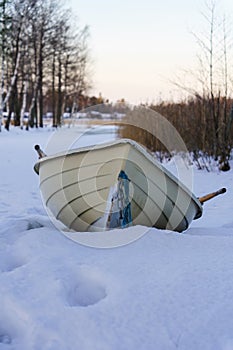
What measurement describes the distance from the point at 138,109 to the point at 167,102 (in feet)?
3.33

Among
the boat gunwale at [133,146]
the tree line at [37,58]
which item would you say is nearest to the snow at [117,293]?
the boat gunwale at [133,146]

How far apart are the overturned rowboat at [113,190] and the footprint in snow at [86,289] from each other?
2.81 feet

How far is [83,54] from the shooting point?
103 feet

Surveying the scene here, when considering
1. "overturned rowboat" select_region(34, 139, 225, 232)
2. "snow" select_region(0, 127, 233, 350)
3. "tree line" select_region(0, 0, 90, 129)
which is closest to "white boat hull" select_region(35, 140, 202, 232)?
"overturned rowboat" select_region(34, 139, 225, 232)

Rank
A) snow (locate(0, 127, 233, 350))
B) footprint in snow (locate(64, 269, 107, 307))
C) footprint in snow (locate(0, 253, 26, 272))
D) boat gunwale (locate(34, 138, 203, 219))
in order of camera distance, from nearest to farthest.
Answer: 1. snow (locate(0, 127, 233, 350))
2. footprint in snow (locate(64, 269, 107, 307))
3. footprint in snow (locate(0, 253, 26, 272))
4. boat gunwale (locate(34, 138, 203, 219))

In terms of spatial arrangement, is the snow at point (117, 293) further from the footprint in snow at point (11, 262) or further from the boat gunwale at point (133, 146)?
the boat gunwale at point (133, 146)

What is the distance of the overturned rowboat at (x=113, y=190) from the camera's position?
112 inches

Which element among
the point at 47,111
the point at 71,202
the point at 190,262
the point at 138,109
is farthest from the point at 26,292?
the point at 47,111

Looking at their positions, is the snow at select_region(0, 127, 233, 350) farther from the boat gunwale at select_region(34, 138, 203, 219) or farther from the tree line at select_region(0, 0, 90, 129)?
the tree line at select_region(0, 0, 90, 129)

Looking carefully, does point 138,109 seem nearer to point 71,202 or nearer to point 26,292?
point 71,202

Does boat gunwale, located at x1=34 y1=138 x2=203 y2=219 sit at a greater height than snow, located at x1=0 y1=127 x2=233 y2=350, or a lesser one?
greater

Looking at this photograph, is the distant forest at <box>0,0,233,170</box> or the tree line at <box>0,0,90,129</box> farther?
the tree line at <box>0,0,90,129</box>

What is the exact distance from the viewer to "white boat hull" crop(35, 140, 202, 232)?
9.34 ft

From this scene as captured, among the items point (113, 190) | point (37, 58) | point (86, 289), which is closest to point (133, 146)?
point (113, 190)
